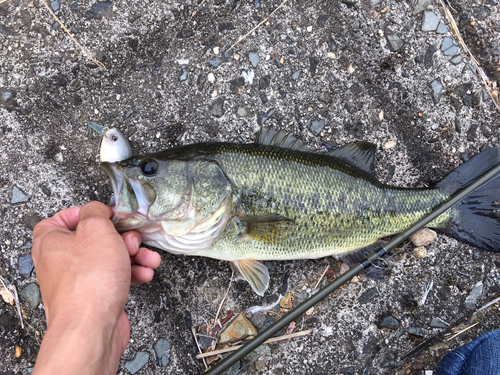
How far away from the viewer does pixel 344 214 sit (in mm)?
2355

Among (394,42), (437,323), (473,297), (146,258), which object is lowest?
(437,323)

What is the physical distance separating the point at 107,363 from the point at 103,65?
218cm

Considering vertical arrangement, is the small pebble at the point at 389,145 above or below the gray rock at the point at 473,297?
above

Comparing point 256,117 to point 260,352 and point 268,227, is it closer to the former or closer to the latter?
point 268,227

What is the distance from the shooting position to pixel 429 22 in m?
2.75

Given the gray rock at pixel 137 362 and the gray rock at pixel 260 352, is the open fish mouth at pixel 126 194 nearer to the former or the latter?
the gray rock at pixel 137 362

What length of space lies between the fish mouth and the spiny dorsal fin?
0.66 meters

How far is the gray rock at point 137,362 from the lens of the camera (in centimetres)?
248

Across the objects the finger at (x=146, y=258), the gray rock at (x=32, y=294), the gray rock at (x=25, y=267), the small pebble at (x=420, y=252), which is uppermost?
the small pebble at (x=420, y=252)

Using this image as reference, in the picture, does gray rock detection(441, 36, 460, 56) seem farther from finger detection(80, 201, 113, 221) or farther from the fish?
finger detection(80, 201, 113, 221)

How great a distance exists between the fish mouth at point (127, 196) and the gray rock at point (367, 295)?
6.05ft

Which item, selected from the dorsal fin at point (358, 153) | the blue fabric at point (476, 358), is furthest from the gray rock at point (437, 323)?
the dorsal fin at point (358, 153)

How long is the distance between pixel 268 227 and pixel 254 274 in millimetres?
454

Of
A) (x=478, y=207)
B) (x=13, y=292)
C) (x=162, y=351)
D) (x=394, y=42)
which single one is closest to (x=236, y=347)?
(x=162, y=351)
